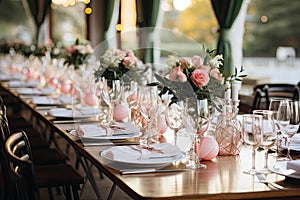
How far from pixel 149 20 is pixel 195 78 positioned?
239 inches

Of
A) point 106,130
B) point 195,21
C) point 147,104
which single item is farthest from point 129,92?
point 195,21

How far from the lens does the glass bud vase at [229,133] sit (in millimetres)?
2859

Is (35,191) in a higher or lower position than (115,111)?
lower

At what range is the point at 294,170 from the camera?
2.42 meters

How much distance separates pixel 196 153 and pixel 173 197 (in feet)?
1.69

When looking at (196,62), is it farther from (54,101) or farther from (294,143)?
(54,101)

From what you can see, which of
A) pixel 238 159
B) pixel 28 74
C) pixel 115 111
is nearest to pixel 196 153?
Answer: pixel 238 159

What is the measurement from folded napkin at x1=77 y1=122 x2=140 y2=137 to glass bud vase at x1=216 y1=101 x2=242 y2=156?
0.62 metres

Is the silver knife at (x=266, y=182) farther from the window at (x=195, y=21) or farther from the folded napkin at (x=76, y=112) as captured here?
the window at (x=195, y=21)

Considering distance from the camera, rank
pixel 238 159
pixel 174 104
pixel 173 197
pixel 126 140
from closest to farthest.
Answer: pixel 173 197, pixel 238 159, pixel 174 104, pixel 126 140

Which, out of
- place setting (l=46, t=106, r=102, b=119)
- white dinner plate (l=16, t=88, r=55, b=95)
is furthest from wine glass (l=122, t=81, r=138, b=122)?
white dinner plate (l=16, t=88, r=55, b=95)

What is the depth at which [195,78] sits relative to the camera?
302cm

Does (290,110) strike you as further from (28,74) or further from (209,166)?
(28,74)

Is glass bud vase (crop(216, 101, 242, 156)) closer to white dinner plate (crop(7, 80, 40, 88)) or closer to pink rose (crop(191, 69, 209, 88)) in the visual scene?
pink rose (crop(191, 69, 209, 88))
